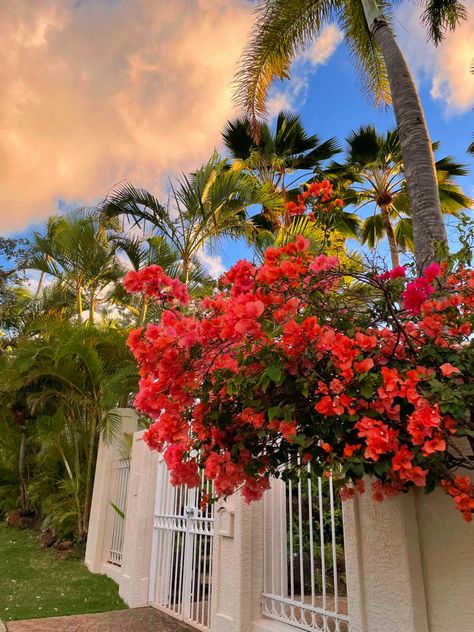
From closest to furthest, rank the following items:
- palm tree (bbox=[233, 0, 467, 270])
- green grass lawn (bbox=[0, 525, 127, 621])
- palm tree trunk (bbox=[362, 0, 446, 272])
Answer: palm tree trunk (bbox=[362, 0, 446, 272]) → green grass lawn (bbox=[0, 525, 127, 621]) → palm tree (bbox=[233, 0, 467, 270])

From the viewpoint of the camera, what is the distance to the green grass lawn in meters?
6.01

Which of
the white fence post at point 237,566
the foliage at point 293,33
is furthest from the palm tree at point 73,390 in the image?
the foliage at point 293,33

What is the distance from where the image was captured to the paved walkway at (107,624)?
16.9ft

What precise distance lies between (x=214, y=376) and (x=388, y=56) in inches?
211

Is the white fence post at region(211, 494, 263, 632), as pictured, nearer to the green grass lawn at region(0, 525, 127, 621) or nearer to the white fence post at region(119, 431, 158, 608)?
the white fence post at region(119, 431, 158, 608)

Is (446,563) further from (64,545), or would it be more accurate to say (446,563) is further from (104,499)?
(64,545)

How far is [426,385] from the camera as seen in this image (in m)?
2.14

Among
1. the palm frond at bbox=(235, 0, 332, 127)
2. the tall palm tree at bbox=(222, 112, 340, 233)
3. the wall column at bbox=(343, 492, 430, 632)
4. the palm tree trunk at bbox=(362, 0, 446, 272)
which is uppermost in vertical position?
the tall palm tree at bbox=(222, 112, 340, 233)

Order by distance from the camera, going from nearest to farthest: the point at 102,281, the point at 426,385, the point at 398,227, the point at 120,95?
1. the point at 426,385
2. the point at 120,95
3. the point at 102,281
4. the point at 398,227

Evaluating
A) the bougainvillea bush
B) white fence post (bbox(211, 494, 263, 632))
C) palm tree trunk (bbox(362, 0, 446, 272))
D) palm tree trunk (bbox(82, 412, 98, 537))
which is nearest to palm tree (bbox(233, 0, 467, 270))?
palm tree trunk (bbox(362, 0, 446, 272))

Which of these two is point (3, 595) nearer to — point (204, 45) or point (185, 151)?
point (185, 151)

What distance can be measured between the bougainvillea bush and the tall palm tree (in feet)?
31.8

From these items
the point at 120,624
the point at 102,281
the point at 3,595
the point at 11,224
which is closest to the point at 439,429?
the point at 120,624

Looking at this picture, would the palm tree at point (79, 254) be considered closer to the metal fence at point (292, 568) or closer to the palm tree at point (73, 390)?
the palm tree at point (73, 390)
